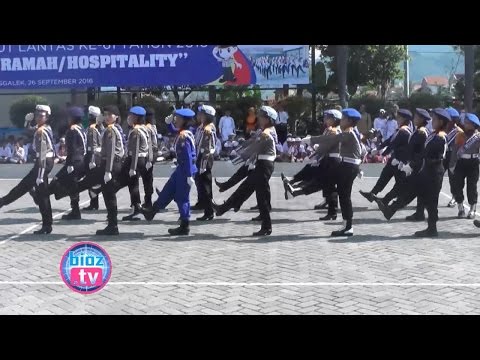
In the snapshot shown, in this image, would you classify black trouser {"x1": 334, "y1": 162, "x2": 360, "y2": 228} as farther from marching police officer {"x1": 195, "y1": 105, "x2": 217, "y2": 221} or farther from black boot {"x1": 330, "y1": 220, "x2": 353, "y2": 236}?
marching police officer {"x1": 195, "y1": 105, "x2": 217, "y2": 221}

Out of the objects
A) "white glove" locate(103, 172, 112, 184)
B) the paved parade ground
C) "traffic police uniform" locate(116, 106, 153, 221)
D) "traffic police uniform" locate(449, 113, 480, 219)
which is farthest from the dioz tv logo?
"traffic police uniform" locate(449, 113, 480, 219)

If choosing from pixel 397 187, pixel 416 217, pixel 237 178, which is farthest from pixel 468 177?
pixel 237 178

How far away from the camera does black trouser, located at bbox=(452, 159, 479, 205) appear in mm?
11000

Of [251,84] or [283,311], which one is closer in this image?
[283,311]

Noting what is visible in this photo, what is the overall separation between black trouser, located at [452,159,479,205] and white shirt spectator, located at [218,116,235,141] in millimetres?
10941

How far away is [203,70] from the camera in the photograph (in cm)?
2233

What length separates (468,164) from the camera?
433 inches

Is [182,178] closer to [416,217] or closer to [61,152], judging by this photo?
[416,217]

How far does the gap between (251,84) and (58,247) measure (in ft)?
47.6

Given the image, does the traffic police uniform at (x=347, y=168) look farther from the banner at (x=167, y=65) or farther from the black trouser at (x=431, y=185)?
the banner at (x=167, y=65)

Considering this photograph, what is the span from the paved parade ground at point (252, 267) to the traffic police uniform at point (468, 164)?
0.40m

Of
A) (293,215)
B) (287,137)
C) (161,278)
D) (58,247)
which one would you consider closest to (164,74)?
(287,137)

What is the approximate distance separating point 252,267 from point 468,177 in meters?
4.89

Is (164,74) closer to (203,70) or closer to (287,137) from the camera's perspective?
(203,70)
